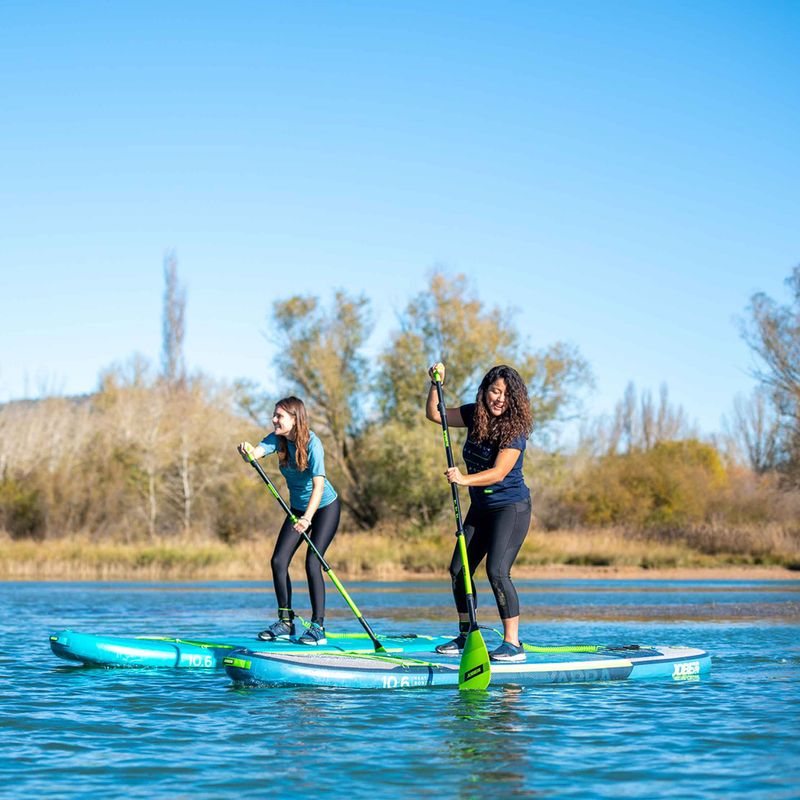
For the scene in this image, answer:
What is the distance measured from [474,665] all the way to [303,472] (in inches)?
89.0

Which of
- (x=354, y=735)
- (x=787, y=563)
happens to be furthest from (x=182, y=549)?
(x=354, y=735)

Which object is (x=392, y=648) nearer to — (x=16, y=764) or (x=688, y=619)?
(x=16, y=764)

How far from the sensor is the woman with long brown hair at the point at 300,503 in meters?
9.43

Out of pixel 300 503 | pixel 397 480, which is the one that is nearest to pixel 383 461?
pixel 397 480

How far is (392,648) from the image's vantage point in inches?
370

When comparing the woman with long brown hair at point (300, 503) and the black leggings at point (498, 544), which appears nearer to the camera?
the black leggings at point (498, 544)

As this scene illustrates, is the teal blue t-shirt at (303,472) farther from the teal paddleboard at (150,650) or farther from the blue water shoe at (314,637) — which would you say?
the teal paddleboard at (150,650)

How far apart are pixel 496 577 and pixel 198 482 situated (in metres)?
38.9

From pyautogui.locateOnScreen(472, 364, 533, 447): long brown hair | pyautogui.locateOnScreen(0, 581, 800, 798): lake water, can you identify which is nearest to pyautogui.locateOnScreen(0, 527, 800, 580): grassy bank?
pyautogui.locateOnScreen(0, 581, 800, 798): lake water

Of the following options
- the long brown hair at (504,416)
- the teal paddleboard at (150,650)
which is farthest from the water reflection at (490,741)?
the long brown hair at (504,416)

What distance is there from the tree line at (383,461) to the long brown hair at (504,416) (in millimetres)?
27130

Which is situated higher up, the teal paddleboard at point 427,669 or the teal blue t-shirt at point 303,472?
the teal blue t-shirt at point 303,472

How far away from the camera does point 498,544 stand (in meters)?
8.38

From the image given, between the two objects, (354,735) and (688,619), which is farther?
(688,619)
